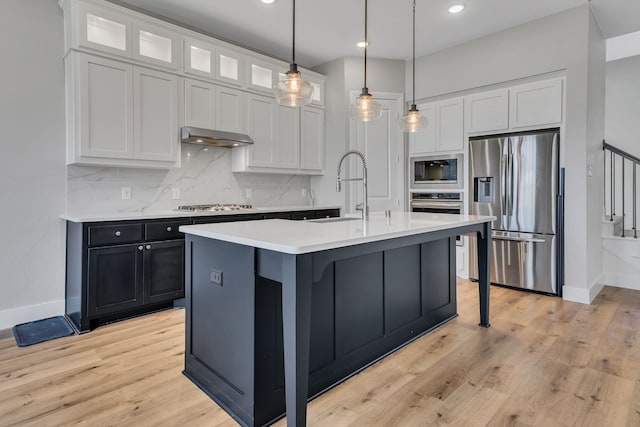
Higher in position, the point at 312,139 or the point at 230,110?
the point at 230,110

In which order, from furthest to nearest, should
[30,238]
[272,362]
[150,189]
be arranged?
1. [150,189]
2. [30,238]
3. [272,362]

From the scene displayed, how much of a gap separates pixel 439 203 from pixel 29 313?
442cm

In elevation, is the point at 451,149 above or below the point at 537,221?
above

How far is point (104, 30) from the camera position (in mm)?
3203

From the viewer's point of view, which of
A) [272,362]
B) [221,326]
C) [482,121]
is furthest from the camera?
[482,121]

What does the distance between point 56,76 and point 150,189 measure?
1.22 meters

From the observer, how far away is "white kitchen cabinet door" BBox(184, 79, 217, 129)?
143 inches

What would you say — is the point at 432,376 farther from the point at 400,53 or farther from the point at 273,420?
the point at 400,53

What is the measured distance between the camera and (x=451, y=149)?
458 cm

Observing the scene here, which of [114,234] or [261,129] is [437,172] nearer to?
[261,129]

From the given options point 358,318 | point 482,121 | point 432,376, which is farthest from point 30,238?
point 482,121

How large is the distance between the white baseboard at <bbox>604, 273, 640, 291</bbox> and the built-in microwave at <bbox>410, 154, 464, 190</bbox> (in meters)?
2.01

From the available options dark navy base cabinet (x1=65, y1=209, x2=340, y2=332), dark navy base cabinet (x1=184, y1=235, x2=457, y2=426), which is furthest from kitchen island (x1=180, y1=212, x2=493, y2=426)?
dark navy base cabinet (x1=65, y1=209, x2=340, y2=332)

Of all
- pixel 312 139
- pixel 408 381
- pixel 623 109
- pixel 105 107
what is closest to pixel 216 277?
pixel 408 381
